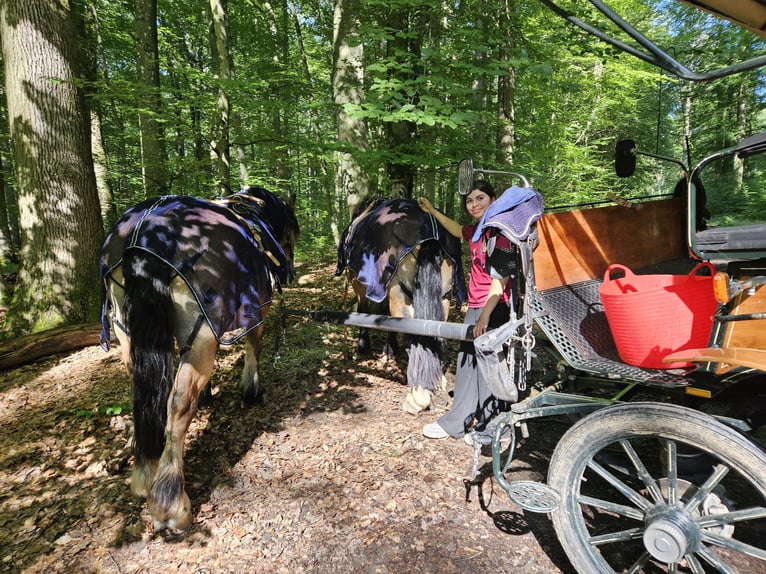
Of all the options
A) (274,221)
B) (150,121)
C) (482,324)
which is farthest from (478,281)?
(150,121)

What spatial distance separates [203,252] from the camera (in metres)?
2.54

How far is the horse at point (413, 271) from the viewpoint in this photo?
3.57 meters

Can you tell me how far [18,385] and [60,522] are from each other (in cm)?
235

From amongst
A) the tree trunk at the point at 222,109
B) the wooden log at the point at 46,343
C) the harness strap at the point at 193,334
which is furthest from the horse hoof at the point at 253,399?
the tree trunk at the point at 222,109

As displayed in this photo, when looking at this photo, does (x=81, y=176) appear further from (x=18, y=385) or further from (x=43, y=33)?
(x=18, y=385)

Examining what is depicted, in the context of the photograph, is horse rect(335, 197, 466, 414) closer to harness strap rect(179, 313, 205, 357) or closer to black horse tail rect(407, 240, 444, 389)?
black horse tail rect(407, 240, 444, 389)

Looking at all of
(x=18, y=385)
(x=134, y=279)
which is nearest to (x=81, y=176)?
(x=18, y=385)

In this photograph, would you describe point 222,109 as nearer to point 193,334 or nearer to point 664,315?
point 193,334

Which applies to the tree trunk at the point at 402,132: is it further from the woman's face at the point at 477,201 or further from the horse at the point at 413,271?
the woman's face at the point at 477,201

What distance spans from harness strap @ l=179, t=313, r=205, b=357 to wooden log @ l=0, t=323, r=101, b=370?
287 cm

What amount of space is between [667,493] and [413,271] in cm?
251

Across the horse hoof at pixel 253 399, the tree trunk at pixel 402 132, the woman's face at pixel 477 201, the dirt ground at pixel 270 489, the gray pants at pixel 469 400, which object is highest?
the tree trunk at pixel 402 132

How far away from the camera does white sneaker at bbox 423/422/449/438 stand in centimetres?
313

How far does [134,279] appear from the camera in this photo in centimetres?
238
